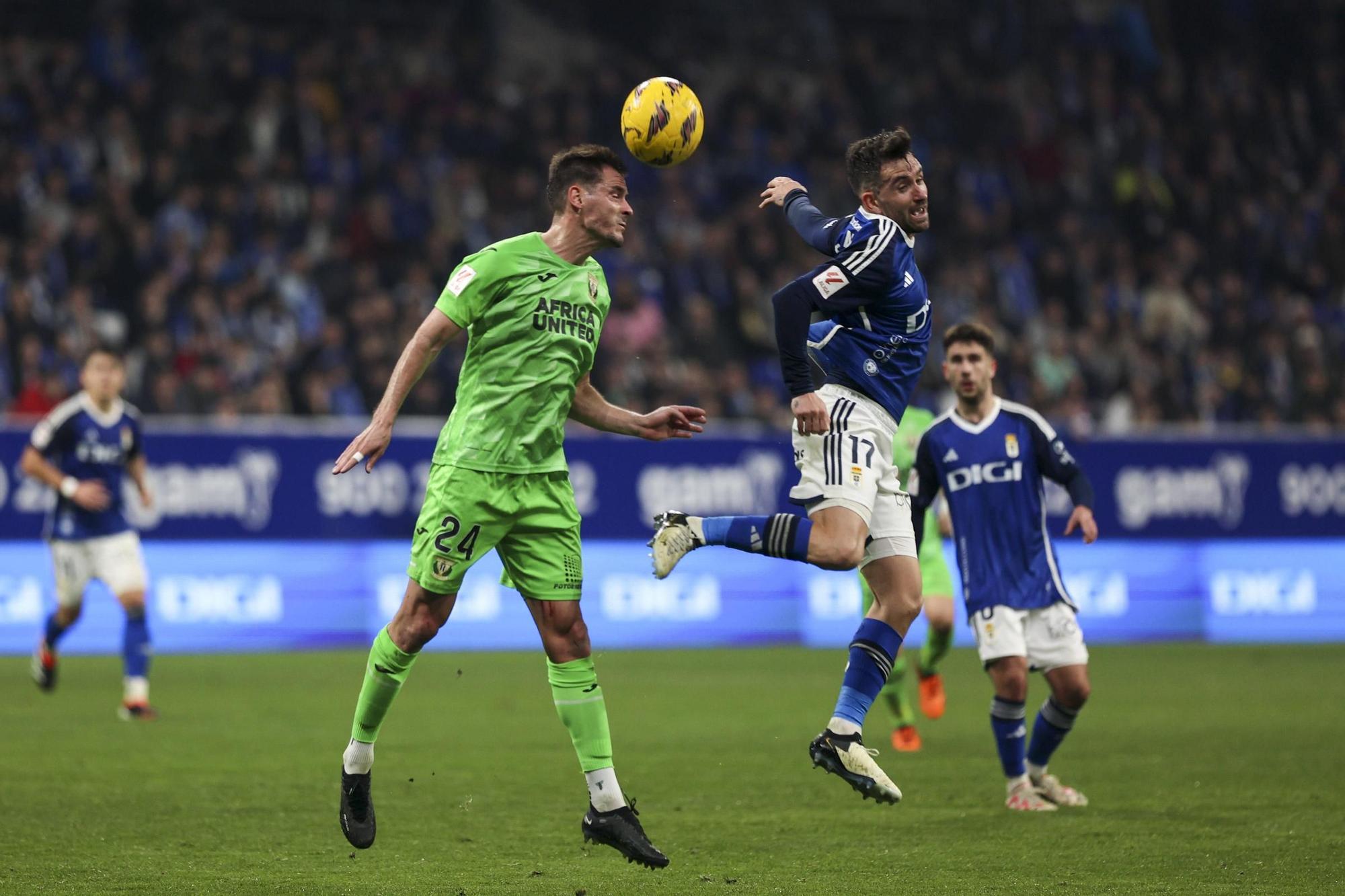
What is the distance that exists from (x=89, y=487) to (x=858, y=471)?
23.5ft

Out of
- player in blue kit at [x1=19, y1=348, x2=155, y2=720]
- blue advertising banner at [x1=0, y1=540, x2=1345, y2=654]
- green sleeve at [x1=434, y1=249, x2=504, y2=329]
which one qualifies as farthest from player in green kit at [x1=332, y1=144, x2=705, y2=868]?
blue advertising banner at [x1=0, y1=540, x2=1345, y2=654]

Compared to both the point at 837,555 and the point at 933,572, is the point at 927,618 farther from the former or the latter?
the point at 837,555

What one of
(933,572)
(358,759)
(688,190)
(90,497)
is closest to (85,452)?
(90,497)

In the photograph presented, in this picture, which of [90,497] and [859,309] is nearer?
[859,309]

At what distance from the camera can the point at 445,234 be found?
2041cm

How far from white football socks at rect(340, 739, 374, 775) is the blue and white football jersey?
6452 mm

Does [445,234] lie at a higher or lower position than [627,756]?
higher

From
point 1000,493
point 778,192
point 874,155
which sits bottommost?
point 1000,493

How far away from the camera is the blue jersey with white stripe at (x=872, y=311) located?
21.9 ft

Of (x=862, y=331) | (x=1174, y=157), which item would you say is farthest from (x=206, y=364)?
(x=1174, y=157)

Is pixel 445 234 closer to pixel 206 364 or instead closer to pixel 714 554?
pixel 206 364

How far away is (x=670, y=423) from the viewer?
682 centimetres

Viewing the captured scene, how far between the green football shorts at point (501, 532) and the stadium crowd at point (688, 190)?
11.1 meters

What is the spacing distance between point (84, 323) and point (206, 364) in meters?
1.21
